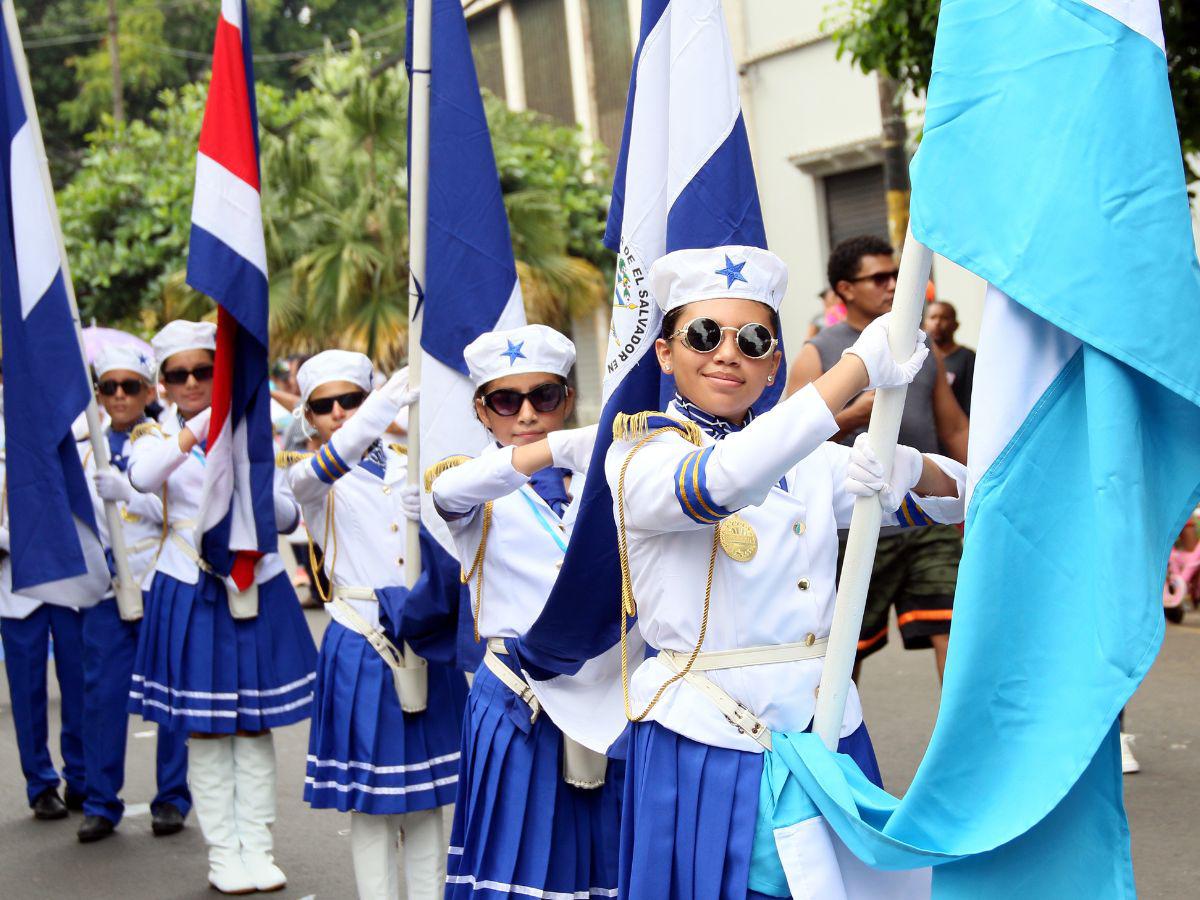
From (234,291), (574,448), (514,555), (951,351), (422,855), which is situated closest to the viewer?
(574,448)

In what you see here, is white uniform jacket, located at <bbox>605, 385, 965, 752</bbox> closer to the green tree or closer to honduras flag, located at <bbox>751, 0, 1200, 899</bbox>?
honduras flag, located at <bbox>751, 0, 1200, 899</bbox>

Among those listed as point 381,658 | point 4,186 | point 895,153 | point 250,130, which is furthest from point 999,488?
point 895,153

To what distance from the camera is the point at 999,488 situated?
108 inches

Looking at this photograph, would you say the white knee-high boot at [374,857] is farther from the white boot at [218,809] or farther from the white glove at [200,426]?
the white glove at [200,426]

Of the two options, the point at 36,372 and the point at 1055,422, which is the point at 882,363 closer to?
the point at 1055,422

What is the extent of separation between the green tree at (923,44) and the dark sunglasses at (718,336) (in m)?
4.34

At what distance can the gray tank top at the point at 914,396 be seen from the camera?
611 cm

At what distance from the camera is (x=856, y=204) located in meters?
19.3

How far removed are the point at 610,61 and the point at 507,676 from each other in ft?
68.0

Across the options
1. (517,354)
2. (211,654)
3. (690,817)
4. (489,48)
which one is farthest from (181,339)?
(489,48)

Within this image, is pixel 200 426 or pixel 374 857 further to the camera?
pixel 200 426

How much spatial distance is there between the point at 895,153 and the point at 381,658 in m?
6.94

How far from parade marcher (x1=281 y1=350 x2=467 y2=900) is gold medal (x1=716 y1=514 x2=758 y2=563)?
2.07m

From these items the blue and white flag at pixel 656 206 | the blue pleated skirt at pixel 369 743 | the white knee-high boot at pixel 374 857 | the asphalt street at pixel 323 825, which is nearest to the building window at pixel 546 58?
the asphalt street at pixel 323 825
